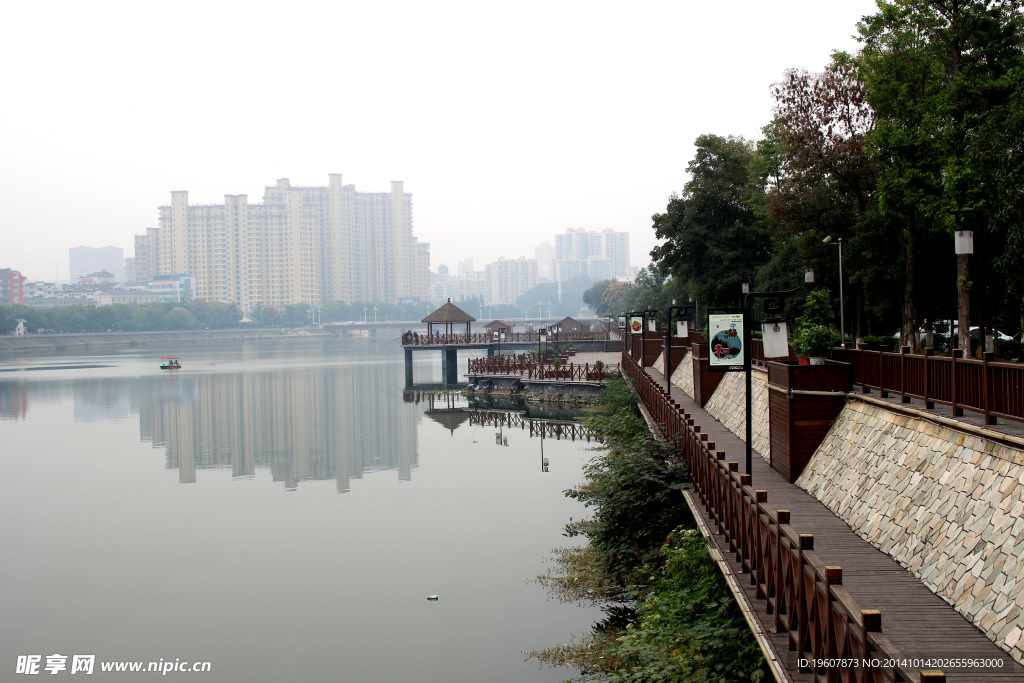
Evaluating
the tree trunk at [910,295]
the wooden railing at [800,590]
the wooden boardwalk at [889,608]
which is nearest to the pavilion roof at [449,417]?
the tree trunk at [910,295]

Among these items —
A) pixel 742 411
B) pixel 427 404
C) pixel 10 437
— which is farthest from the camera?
pixel 427 404

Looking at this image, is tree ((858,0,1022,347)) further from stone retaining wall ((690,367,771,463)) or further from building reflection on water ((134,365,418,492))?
building reflection on water ((134,365,418,492))

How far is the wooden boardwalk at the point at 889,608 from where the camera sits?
5.85 m

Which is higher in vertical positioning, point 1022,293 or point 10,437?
point 1022,293

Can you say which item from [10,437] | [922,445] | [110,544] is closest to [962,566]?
[922,445]

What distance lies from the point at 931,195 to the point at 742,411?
6.98 m

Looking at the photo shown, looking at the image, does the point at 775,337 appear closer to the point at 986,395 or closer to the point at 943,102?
the point at 986,395

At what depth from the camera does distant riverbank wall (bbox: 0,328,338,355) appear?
117000mm

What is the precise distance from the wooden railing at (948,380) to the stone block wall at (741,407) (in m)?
2.19

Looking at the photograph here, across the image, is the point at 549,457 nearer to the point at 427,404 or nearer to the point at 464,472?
the point at 464,472

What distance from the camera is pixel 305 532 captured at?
2003 cm

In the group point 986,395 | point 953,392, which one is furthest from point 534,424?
point 986,395

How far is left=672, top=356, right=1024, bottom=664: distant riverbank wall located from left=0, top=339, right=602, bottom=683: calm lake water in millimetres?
4704

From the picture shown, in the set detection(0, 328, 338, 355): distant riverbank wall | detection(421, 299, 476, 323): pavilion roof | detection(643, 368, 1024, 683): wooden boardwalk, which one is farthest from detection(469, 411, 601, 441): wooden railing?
detection(0, 328, 338, 355): distant riverbank wall
